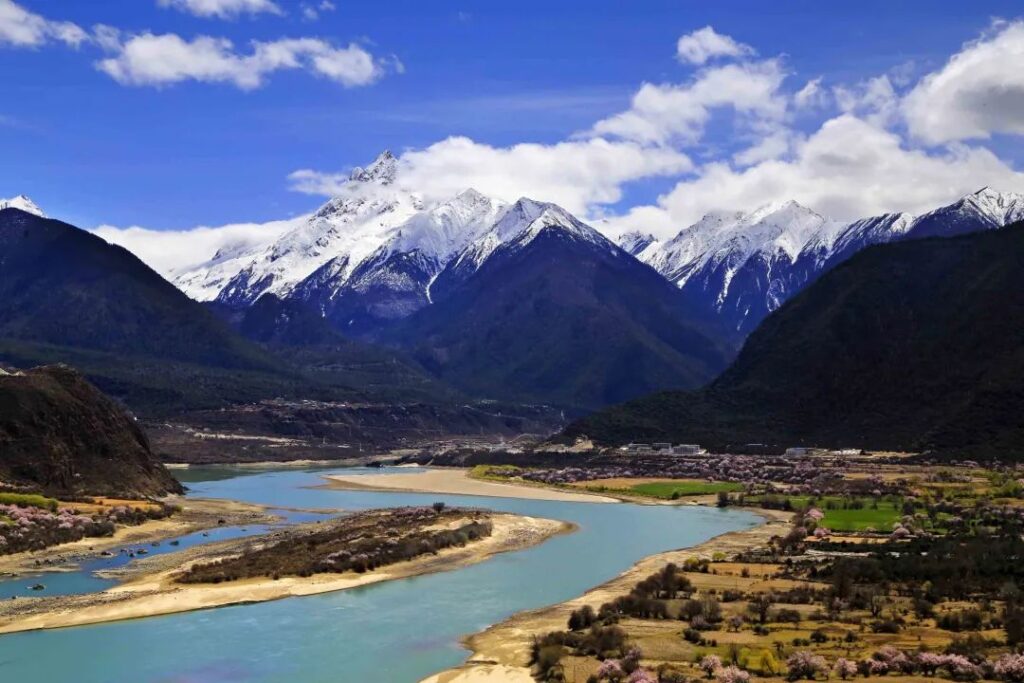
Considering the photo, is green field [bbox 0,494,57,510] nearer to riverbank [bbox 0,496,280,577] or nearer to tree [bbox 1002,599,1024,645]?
riverbank [bbox 0,496,280,577]

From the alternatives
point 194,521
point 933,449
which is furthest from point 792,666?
point 933,449

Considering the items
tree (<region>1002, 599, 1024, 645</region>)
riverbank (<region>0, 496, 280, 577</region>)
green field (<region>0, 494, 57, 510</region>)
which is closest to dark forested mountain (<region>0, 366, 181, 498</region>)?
riverbank (<region>0, 496, 280, 577</region>)

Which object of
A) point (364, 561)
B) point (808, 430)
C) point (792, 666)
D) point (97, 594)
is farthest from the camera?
point (808, 430)

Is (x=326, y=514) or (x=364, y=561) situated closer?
(x=364, y=561)

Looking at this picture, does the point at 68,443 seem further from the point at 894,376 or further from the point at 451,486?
the point at 894,376

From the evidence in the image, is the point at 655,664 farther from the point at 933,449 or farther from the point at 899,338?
the point at 899,338

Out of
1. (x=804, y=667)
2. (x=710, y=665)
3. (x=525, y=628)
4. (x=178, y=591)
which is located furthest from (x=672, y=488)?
(x=804, y=667)
